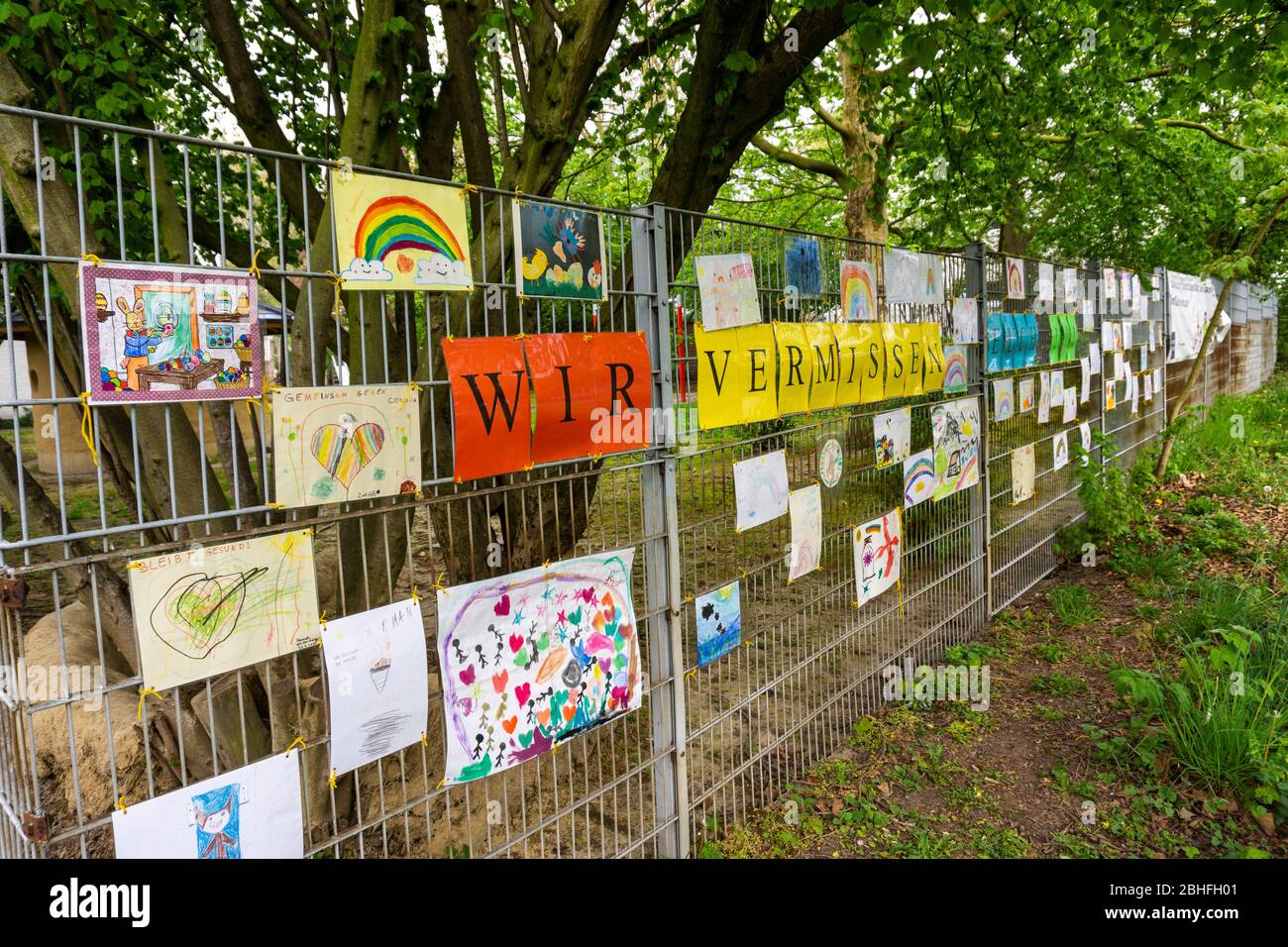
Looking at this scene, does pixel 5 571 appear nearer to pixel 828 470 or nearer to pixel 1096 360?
pixel 828 470

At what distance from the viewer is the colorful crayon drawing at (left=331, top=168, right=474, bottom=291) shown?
7.02ft

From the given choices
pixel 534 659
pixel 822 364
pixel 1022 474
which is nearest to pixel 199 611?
pixel 534 659

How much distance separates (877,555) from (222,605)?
3.38m

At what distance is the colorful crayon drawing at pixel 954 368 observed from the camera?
16.9 ft

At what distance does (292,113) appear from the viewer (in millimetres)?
5773

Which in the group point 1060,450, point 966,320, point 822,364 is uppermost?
point 966,320

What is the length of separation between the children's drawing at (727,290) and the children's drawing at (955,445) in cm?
201

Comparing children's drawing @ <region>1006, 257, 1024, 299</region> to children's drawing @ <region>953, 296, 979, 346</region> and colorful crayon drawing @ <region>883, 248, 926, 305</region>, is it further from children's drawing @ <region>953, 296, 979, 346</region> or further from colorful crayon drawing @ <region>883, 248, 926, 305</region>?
colorful crayon drawing @ <region>883, 248, 926, 305</region>

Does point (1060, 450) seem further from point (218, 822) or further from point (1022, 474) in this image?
point (218, 822)

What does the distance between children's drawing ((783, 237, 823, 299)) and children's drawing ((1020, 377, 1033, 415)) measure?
277 cm

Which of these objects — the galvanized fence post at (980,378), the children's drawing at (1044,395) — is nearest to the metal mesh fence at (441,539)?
the galvanized fence post at (980,378)

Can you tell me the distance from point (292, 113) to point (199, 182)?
1.01 m

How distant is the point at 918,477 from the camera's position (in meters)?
4.77
